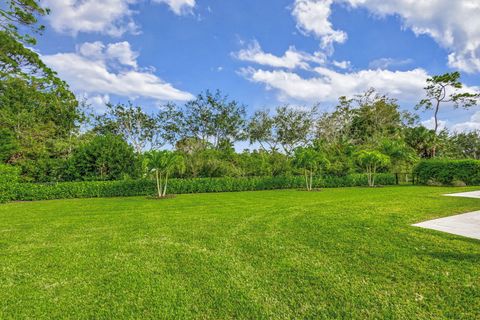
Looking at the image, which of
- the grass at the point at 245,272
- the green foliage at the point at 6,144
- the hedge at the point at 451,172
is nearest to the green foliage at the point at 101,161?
the green foliage at the point at 6,144

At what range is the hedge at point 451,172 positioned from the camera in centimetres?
1664

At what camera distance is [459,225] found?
16.9ft

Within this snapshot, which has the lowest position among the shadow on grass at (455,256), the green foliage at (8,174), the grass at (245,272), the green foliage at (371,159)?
the grass at (245,272)

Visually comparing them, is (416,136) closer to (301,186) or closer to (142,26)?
(301,186)

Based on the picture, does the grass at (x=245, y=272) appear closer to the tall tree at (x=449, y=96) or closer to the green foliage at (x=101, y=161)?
the green foliage at (x=101, y=161)

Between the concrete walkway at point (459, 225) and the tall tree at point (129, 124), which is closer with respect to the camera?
the concrete walkway at point (459, 225)

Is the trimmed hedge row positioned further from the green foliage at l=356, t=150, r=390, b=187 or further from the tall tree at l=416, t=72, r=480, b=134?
the tall tree at l=416, t=72, r=480, b=134

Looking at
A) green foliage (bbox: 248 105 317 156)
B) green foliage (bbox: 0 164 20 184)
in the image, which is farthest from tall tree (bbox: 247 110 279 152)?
green foliage (bbox: 0 164 20 184)

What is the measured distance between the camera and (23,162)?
50.9 ft

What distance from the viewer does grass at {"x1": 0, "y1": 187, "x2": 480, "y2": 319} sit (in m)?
2.50

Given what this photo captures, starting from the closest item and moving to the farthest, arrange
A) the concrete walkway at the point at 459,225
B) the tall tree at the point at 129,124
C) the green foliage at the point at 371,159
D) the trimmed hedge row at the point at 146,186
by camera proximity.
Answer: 1. the concrete walkway at the point at 459,225
2. the trimmed hedge row at the point at 146,186
3. the green foliage at the point at 371,159
4. the tall tree at the point at 129,124

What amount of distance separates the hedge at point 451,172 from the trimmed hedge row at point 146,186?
10.3 ft

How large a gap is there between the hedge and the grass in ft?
→ 49.8

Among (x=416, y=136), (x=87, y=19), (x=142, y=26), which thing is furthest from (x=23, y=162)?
(x=416, y=136)
